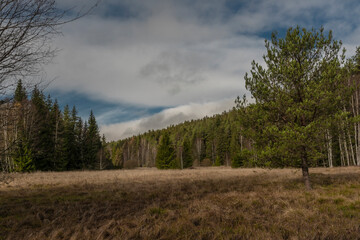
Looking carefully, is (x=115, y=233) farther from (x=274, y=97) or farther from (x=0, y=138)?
(x=274, y=97)

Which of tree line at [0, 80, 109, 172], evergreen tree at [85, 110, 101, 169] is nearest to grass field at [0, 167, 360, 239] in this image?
tree line at [0, 80, 109, 172]

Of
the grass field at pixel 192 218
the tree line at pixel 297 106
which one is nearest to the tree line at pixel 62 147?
the grass field at pixel 192 218

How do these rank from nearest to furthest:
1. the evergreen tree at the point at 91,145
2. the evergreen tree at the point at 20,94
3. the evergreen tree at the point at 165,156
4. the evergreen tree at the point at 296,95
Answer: the evergreen tree at the point at 20,94
the evergreen tree at the point at 296,95
the evergreen tree at the point at 165,156
the evergreen tree at the point at 91,145

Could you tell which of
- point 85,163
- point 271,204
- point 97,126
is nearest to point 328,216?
point 271,204

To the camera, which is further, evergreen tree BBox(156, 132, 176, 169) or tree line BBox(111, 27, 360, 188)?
evergreen tree BBox(156, 132, 176, 169)

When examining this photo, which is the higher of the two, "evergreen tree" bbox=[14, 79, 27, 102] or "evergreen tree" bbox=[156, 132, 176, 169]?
"evergreen tree" bbox=[14, 79, 27, 102]

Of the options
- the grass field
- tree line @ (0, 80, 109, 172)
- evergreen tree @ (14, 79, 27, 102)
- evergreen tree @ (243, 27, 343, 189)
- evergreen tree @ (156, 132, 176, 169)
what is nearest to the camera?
evergreen tree @ (14, 79, 27, 102)

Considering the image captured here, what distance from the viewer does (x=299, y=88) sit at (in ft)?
31.5

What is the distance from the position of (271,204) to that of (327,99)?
500 centimetres

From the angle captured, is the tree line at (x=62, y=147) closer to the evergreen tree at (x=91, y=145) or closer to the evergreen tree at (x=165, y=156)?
the evergreen tree at (x=91, y=145)

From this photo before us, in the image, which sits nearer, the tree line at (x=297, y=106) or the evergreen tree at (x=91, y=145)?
the tree line at (x=297, y=106)

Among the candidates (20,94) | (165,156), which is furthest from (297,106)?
(165,156)

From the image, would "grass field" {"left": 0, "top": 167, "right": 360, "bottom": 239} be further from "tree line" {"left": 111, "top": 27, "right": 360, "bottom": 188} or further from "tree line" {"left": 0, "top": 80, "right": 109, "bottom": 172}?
"tree line" {"left": 0, "top": 80, "right": 109, "bottom": 172}

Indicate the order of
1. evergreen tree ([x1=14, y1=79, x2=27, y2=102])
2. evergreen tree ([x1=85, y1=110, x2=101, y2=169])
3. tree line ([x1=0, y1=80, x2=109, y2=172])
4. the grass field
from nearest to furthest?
1. evergreen tree ([x1=14, y1=79, x2=27, y2=102])
2. the grass field
3. tree line ([x1=0, y1=80, x2=109, y2=172])
4. evergreen tree ([x1=85, y1=110, x2=101, y2=169])
